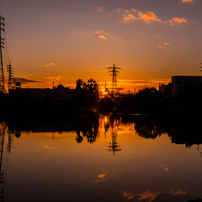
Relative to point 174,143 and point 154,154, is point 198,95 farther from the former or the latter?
point 154,154

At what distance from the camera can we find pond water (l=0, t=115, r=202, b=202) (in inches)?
343

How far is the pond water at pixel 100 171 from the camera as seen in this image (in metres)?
8.72

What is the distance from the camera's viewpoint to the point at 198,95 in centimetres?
5788

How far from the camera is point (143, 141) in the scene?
2009 centimetres

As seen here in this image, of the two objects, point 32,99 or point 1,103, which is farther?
point 32,99

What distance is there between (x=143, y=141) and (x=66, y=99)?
7910 cm

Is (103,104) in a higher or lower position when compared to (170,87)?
lower

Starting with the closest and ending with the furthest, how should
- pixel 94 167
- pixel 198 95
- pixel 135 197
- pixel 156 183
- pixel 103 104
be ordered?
pixel 135 197 < pixel 156 183 < pixel 94 167 < pixel 198 95 < pixel 103 104

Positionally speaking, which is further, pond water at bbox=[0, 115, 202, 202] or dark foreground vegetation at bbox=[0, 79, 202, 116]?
dark foreground vegetation at bbox=[0, 79, 202, 116]

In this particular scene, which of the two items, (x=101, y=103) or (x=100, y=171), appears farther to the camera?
(x=101, y=103)

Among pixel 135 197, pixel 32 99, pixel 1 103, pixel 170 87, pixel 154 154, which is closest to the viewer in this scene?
pixel 135 197

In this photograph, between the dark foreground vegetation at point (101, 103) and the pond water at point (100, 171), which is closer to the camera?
the pond water at point (100, 171)

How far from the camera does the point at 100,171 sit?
11.5 meters

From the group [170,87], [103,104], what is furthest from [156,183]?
[103,104]
